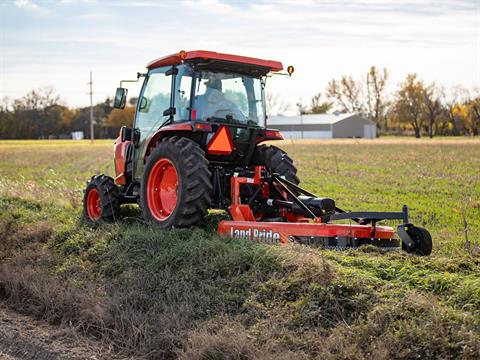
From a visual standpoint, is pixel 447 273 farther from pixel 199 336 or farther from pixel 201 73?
pixel 201 73

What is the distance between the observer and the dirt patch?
208 inches

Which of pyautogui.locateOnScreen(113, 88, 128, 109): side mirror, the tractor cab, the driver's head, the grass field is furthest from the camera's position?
pyautogui.locateOnScreen(113, 88, 128, 109): side mirror

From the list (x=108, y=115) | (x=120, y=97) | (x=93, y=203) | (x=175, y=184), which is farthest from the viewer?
(x=108, y=115)

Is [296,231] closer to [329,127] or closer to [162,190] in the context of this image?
[162,190]

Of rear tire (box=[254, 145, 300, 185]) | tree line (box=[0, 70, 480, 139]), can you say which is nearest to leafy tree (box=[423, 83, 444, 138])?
tree line (box=[0, 70, 480, 139])

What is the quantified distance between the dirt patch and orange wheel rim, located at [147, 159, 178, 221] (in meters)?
2.62

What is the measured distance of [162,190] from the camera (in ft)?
27.7

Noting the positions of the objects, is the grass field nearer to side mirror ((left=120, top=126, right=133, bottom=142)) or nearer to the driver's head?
side mirror ((left=120, top=126, right=133, bottom=142))

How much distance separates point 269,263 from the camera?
599 centimetres

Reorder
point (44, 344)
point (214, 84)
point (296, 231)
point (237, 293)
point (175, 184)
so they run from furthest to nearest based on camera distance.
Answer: point (214, 84), point (175, 184), point (296, 231), point (237, 293), point (44, 344)

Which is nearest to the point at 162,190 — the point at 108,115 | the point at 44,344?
the point at 44,344

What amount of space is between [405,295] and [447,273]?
0.83 meters

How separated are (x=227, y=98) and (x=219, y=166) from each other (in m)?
0.95

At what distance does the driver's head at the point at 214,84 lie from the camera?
839cm
